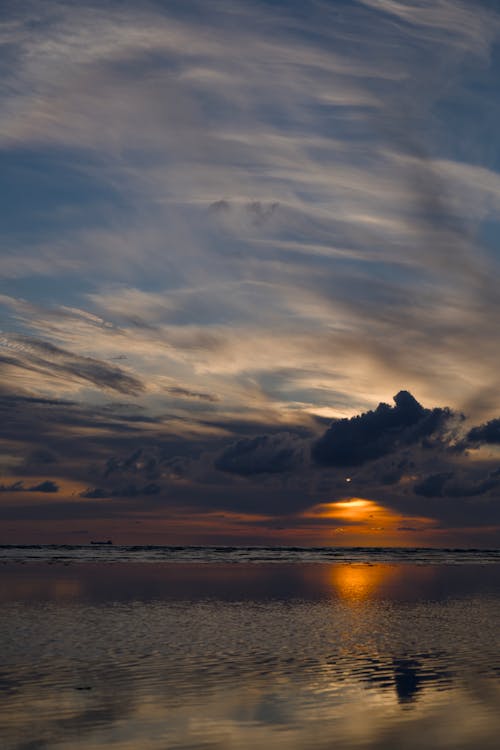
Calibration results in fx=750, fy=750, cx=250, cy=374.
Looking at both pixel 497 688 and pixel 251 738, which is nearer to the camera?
pixel 251 738

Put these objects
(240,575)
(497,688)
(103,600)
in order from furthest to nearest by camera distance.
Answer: (240,575) → (103,600) → (497,688)

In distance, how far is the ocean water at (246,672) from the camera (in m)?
15.5

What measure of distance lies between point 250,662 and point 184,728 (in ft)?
26.0

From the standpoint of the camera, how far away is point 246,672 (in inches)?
856

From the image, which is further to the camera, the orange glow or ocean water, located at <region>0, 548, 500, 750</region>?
the orange glow

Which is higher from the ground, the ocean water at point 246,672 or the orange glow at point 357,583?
the ocean water at point 246,672

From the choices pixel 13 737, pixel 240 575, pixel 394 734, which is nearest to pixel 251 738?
pixel 394 734

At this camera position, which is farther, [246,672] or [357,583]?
[357,583]

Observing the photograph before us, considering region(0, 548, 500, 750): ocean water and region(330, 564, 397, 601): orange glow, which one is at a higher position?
region(0, 548, 500, 750): ocean water

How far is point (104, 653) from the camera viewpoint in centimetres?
2455

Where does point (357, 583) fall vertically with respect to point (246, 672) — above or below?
below

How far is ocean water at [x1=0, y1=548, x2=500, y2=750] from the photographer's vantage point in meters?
15.5

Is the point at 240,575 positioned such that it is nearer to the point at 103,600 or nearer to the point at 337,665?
the point at 103,600

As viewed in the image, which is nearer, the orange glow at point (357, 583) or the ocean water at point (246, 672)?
the ocean water at point (246, 672)
